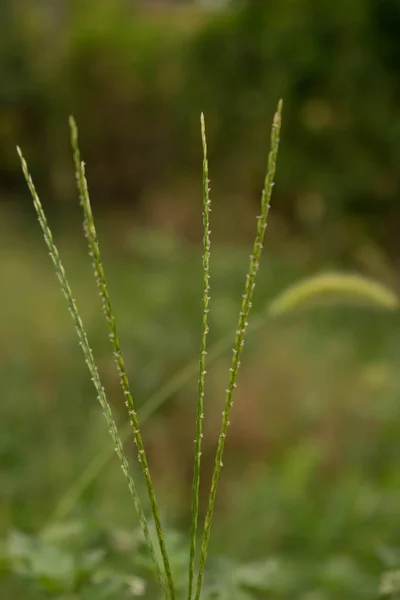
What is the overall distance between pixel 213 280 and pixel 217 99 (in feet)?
9.86

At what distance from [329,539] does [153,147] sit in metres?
8.61

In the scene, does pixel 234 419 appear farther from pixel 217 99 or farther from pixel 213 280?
pixel 217 99

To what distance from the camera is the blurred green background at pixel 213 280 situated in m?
1.85

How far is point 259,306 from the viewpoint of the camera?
5.56m

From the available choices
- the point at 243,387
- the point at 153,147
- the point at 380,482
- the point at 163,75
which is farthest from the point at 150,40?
the point at 380,482

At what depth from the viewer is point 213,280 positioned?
244 inches

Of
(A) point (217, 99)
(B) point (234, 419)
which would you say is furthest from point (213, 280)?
(A) point (217, 99)

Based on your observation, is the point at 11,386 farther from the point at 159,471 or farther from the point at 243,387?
the point at 243,387

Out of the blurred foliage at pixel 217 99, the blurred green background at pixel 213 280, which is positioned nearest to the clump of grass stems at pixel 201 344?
the blurred green background at pixel 213 280

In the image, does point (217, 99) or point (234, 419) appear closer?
point (234, 419)

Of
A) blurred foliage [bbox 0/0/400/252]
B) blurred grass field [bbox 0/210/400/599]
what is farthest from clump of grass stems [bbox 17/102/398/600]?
blurred foliage [bbox 0/0/400/252]

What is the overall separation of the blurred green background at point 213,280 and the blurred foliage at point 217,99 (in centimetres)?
2

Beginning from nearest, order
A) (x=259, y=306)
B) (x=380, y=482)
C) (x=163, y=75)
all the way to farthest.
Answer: (x=380, y=482), (x=259, y=306), (x=163, y=75)

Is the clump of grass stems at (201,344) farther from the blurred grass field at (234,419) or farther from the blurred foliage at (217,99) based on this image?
the blurred foliage at (217,99)
